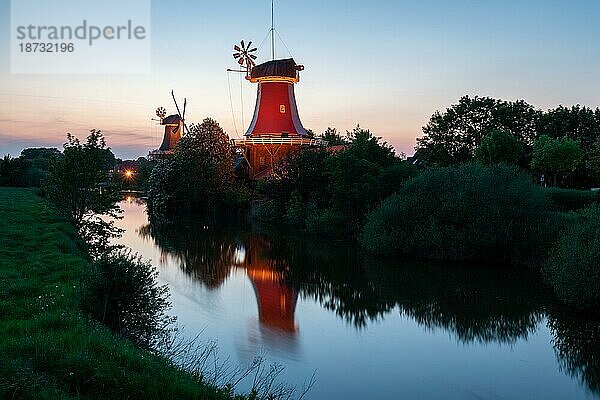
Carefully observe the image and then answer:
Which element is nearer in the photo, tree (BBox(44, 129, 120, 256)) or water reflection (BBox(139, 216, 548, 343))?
water reflection (BBox(139, 216, 548, 343))

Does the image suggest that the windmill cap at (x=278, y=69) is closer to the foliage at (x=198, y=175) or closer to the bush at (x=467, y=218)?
the foliage at (x=198, y=175)

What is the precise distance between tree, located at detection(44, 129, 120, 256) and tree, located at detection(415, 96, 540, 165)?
2644cm

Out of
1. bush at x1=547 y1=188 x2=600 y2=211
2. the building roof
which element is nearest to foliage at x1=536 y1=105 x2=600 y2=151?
bush at x1=547 y1=188 x2=600 y2=211

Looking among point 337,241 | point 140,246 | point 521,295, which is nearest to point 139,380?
point 521,295

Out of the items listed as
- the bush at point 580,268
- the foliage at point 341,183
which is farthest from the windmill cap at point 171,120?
the bush at point 580,268

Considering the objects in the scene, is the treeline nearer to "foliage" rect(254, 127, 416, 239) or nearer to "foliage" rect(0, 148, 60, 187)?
"foliage" rect(254, 127, 416, 239)

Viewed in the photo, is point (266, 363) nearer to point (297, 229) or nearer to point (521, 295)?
point (521, 295)

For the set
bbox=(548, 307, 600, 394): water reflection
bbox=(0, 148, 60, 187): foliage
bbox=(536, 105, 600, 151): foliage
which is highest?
bbox=(536, 105, 600, 151): foliage

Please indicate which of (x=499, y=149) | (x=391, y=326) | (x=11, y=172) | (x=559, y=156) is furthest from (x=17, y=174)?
(x=391, y=326)

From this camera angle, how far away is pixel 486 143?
35.8 metres

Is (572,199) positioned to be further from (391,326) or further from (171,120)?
(171,120)

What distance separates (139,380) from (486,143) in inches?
1289

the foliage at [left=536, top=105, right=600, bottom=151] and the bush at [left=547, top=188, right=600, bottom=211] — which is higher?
the foliage at [left=536, top=105, right=600, bottom=151]

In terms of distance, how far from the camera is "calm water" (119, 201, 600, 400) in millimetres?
9648
